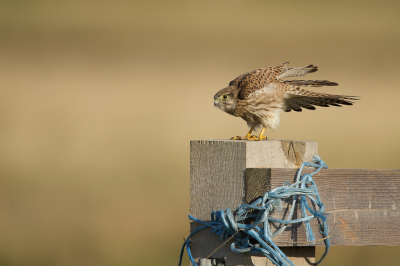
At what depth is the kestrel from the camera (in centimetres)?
434

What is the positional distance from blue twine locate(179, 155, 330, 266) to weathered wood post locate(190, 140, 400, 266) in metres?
0.04

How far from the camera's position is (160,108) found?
9914 mm

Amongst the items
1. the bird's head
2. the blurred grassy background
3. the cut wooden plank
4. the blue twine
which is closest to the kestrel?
the bird's head

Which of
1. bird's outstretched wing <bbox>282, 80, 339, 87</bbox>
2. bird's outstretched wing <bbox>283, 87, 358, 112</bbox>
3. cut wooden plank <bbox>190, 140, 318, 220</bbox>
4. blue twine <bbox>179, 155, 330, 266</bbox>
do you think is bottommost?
blue twine <bbox>179, 155, 330, 266</bbox>

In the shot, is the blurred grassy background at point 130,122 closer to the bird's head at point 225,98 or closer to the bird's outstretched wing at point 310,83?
the bird's head at point 225,98

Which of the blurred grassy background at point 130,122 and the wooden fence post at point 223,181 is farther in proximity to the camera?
the blurred grassy background at point 130,122

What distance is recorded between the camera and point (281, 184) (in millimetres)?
1560

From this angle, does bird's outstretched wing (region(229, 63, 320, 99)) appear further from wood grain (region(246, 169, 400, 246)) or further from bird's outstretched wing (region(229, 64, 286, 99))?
wood grain (region(246, 169, 400, 246))

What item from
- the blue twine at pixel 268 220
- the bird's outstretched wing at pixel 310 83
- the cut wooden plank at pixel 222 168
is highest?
the bird's outstretched wing at pixel 310 83

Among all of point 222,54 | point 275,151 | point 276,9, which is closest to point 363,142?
point 222,54

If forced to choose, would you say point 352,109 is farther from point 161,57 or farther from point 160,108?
point 161,57

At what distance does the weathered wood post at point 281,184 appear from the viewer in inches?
62.2

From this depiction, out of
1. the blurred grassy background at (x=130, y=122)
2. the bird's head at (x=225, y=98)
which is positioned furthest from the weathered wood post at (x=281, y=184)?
the blurred grassy background at (x=130, y=122)

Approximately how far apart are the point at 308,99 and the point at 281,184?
284 cm
